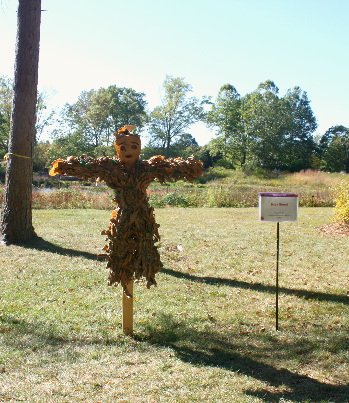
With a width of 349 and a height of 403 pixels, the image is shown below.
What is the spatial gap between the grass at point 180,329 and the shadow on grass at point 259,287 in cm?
2

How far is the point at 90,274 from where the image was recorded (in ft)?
19.6

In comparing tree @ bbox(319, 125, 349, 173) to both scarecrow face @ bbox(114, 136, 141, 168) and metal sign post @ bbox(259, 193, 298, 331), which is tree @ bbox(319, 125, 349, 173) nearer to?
metal sign post @ bbox(259, 193, 298, 331)

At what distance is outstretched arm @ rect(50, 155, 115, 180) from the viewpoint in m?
3.40

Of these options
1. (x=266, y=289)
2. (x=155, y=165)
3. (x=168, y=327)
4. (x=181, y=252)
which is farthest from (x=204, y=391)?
(x=181, y=252)

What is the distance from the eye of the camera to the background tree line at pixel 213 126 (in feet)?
125

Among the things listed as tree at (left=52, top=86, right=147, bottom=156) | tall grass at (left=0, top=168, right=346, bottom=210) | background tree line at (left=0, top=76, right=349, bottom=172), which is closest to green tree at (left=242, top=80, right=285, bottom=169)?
background tree line at (left=0, top=76, right=349, bottom=172)

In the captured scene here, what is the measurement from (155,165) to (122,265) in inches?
41.6

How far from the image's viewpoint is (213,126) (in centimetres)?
4366

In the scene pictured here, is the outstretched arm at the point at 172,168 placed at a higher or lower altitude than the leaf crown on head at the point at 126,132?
lower

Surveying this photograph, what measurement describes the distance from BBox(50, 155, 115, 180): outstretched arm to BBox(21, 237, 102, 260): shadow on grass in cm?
378

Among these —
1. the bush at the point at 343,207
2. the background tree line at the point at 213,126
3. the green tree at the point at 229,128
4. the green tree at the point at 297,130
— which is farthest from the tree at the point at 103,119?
the bush at the point at 343,207

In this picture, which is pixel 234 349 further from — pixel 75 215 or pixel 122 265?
pixel 75 215

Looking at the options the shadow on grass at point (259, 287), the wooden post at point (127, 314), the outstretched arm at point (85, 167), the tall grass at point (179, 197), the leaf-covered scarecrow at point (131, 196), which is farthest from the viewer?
the tall grass at point (179, 197)

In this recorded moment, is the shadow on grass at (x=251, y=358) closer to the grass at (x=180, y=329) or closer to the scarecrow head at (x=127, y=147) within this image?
Answer: the grass at (x=180, y=329)
